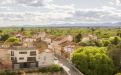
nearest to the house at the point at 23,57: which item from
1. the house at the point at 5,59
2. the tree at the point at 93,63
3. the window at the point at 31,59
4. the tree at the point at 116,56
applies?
the window at the point at 31,59

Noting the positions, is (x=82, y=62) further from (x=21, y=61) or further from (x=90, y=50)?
(x=21, y=61)

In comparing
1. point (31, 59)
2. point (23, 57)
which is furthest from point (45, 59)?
point (23, 57)

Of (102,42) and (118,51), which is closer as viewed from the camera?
(118,51)

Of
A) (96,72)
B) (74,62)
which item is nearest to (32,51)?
(74,62)

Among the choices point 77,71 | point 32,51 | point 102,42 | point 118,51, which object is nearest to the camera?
point 77,71

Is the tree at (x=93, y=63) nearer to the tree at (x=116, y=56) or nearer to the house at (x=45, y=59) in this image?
the tree at (x=116, y=56)

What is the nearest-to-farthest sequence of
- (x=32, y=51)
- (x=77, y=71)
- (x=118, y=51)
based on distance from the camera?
(x=77, y=71) < (x=32, y=51) < (x=118, y=51)

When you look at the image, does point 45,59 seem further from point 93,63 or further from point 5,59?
point 93,63

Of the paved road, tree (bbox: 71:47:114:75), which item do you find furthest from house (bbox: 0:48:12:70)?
tree (bbox: 71:47:114:75)

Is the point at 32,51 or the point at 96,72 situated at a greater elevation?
the point at 32,51
